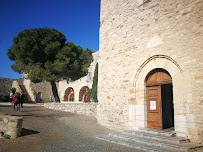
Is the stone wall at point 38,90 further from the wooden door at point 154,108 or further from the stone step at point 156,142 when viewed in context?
the wooden door at point 154,108

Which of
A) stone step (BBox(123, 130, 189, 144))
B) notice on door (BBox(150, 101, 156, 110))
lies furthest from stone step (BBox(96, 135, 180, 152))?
notice on door (BBox(150, 101, 156, 110))

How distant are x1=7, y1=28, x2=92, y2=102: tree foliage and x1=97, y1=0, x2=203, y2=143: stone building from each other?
6.12 meters

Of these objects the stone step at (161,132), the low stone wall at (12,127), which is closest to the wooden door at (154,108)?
the stone step at (161,132)

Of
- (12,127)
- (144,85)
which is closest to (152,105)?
(144,85)

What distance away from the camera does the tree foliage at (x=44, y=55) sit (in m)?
12.8

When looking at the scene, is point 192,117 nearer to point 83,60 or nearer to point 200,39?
point 200,39

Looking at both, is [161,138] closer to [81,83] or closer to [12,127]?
[12,127]

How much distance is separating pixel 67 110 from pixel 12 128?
294 inches

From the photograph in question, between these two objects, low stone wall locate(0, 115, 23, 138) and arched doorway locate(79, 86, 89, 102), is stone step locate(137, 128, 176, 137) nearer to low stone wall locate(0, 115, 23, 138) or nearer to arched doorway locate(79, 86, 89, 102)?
low stone wall locate(0, 115, 23, 138)

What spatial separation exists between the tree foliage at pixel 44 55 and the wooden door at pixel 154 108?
28.8ft

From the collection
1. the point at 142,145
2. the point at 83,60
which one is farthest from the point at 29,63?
the point at 142,145

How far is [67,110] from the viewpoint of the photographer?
38.8ft

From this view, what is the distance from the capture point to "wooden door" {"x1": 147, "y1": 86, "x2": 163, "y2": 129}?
527 cm

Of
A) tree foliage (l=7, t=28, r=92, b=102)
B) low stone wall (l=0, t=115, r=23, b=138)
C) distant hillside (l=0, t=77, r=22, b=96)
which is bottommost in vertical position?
low stone wall (l=0, t=115, r=23, b=138)
